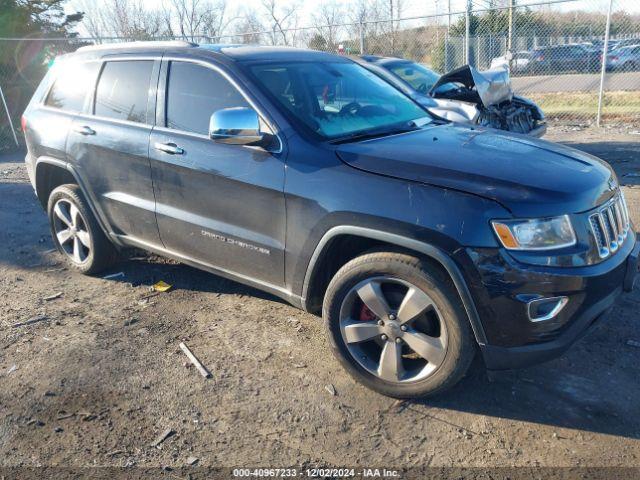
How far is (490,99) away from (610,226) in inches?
206

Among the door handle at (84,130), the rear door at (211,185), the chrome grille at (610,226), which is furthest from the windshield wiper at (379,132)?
the door handle at (84,130)

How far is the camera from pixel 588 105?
14.2m

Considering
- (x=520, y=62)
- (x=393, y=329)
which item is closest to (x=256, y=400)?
(x=393, y=329)

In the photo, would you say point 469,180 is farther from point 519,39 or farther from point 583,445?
point 519,39

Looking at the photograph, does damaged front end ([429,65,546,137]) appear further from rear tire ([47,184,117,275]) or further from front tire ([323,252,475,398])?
front tire ([323,252,475,398])

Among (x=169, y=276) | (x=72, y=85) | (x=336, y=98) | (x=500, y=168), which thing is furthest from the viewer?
(x=169, y=276)

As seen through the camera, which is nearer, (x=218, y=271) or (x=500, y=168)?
(x=500, y=168)

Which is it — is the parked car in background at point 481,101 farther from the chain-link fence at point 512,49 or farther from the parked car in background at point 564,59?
the parked car in background at point 564,59

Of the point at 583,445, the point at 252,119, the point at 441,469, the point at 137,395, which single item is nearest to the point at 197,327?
the point at 137,395

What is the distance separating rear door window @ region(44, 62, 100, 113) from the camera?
4.62m

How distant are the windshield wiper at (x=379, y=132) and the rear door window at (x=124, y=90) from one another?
1588mm

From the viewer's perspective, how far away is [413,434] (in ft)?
9.37

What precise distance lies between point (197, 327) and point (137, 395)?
83cm

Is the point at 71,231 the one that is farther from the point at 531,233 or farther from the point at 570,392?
the point at 570,392
